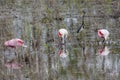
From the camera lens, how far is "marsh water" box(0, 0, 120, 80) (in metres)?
8.34

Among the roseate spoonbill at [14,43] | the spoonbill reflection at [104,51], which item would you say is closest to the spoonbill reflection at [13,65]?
the roseate spoonbill at [14,43]

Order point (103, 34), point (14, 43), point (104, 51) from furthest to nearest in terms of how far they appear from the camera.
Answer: point (103, 34) < point (104, 51) < point (14, 43)

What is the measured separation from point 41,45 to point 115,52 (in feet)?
3.78

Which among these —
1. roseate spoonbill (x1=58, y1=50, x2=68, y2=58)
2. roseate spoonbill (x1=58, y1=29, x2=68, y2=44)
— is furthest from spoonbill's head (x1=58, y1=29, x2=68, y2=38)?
roseate spoonbill (x1=58, y1=50, x2=68, y2=58)

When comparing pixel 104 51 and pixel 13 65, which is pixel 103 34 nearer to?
pixel 104 51

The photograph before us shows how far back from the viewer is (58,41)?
10.1 metres

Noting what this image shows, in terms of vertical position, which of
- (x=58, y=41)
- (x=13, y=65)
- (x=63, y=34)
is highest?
(x=63, y=34)

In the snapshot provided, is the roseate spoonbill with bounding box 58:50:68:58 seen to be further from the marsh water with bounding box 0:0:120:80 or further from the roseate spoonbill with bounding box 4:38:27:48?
the roseate spoonbill with bounding box 4:38:27:48

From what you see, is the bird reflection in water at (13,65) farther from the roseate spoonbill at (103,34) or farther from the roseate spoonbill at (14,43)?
the roseate spoonbill at (103,34)

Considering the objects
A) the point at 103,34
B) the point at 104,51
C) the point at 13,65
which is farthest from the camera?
the point at 103,34

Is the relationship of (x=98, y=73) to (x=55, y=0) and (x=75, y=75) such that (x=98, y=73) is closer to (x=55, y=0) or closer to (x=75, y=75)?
(x=75, y=75)

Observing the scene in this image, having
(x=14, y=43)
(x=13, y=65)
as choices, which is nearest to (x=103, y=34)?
(x=14, y=43)

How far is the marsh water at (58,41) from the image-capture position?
8.34 m

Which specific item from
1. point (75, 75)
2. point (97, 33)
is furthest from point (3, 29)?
point (75, 75)
